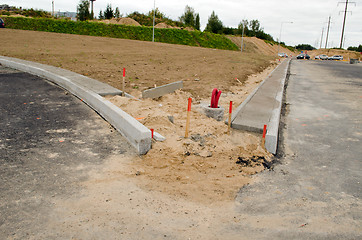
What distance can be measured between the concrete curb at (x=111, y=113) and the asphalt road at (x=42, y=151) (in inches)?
6.6

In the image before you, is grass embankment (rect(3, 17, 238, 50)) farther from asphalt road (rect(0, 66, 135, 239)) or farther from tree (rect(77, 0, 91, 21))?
asphalt road (rect(0, 66, 135, 239))

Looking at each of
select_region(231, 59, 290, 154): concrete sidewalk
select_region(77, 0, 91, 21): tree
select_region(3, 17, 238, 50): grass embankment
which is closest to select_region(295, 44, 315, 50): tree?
select_region(3, 17, 238, 50): grass embankment

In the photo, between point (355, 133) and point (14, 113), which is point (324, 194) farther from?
point (14, 113)

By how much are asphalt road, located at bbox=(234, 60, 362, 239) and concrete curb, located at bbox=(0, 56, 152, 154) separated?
6.64ft

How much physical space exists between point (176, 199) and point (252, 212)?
40.9 inches

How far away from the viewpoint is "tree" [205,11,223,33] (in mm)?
91062

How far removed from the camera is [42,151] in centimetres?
532

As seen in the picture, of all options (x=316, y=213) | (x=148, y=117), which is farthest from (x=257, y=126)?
(x=316, y=213)

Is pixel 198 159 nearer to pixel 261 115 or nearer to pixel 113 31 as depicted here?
pixel 261 115

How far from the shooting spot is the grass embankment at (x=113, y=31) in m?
43.6

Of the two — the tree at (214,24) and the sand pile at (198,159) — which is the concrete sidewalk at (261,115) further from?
the tree at (214,24)

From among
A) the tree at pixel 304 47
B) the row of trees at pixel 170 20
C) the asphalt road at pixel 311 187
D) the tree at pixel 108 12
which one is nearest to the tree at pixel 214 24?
the row of trees at pixel 170 20

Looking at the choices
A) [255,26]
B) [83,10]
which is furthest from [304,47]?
[83,10]

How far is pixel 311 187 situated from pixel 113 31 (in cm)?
5140
